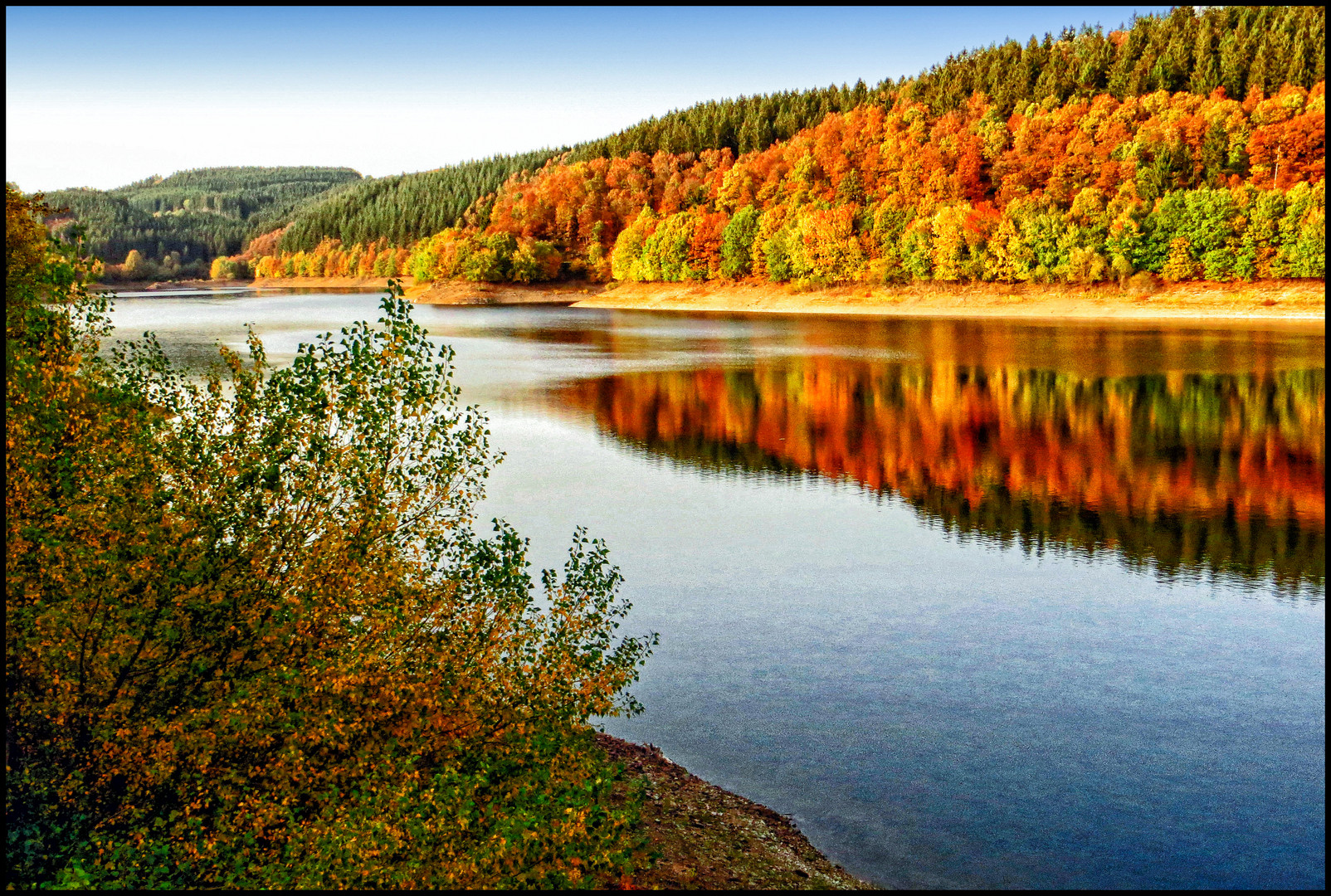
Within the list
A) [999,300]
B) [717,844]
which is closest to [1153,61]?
Result: [999,300]

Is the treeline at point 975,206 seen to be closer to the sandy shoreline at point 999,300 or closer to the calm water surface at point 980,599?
the sandy shoreline at point 999,300

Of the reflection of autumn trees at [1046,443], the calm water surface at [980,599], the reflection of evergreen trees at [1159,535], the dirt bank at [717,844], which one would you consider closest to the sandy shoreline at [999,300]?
the reflection of autumn trees at [1046,443]

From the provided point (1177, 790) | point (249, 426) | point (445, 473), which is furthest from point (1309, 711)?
point (249, 426)

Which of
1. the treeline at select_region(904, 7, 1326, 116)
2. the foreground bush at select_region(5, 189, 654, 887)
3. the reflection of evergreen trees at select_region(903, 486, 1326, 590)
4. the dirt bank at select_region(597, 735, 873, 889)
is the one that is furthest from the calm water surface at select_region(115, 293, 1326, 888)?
the treeline at select_region(904, 7, 1326, 116)

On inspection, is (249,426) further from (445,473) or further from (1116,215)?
(1116,215)

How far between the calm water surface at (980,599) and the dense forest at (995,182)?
52.6m

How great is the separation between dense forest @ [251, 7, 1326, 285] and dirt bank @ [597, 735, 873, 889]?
90.1 meters

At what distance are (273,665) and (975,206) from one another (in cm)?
12241

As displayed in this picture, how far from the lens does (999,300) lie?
107m

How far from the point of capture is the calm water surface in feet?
45.3

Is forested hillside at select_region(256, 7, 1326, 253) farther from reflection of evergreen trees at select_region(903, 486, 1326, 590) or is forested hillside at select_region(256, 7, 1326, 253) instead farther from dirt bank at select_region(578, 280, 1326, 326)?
reflection of evergreen trees at select_region(903, 486, 1326, 590)

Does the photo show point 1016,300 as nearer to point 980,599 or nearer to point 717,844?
point 980,599

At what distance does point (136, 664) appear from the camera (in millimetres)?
11078

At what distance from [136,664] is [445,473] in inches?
155
